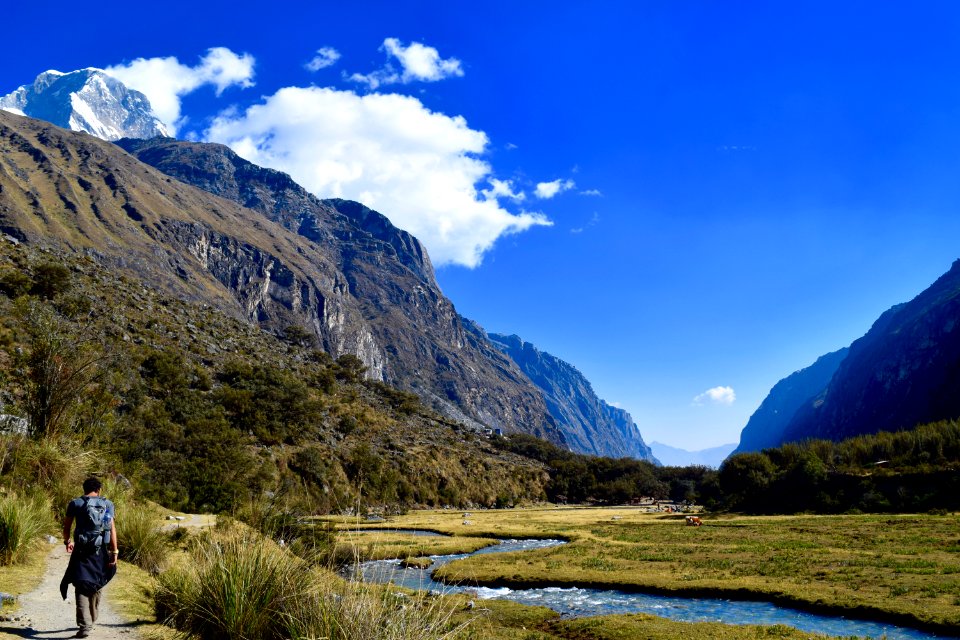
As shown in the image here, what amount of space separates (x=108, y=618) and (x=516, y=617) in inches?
593

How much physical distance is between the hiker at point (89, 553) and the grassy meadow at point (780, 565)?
699 cm

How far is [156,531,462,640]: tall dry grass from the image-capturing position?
5871 mm

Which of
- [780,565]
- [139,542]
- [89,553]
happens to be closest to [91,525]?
[89,553]

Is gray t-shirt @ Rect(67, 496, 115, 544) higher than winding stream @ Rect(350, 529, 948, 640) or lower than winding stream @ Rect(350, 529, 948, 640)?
higher

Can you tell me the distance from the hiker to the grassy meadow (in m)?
6.99

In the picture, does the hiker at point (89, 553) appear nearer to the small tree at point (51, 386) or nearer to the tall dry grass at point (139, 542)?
the tall dry grass at point (139, 542)

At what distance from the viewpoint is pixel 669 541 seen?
42.2 meters

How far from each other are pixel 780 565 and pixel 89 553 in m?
31.4

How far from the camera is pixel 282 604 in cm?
730

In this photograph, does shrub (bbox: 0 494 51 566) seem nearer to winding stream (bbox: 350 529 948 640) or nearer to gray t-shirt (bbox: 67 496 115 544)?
gray t-shirt (bbox: 67 496 115 544)

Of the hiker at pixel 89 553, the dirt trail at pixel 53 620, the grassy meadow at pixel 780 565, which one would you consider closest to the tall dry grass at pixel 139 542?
the dirt trail at pixel 53 620

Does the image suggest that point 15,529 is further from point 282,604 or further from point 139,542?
point 282,604

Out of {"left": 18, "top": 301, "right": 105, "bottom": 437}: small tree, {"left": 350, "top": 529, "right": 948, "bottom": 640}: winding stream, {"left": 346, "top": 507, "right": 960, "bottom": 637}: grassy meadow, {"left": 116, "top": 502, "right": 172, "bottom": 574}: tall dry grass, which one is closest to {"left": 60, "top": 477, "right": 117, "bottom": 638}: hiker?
{"left": 116, "top": 502, "right": 172, "bottom": 574}: tall dry grass

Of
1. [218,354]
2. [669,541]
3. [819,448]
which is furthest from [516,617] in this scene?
[819,448]
